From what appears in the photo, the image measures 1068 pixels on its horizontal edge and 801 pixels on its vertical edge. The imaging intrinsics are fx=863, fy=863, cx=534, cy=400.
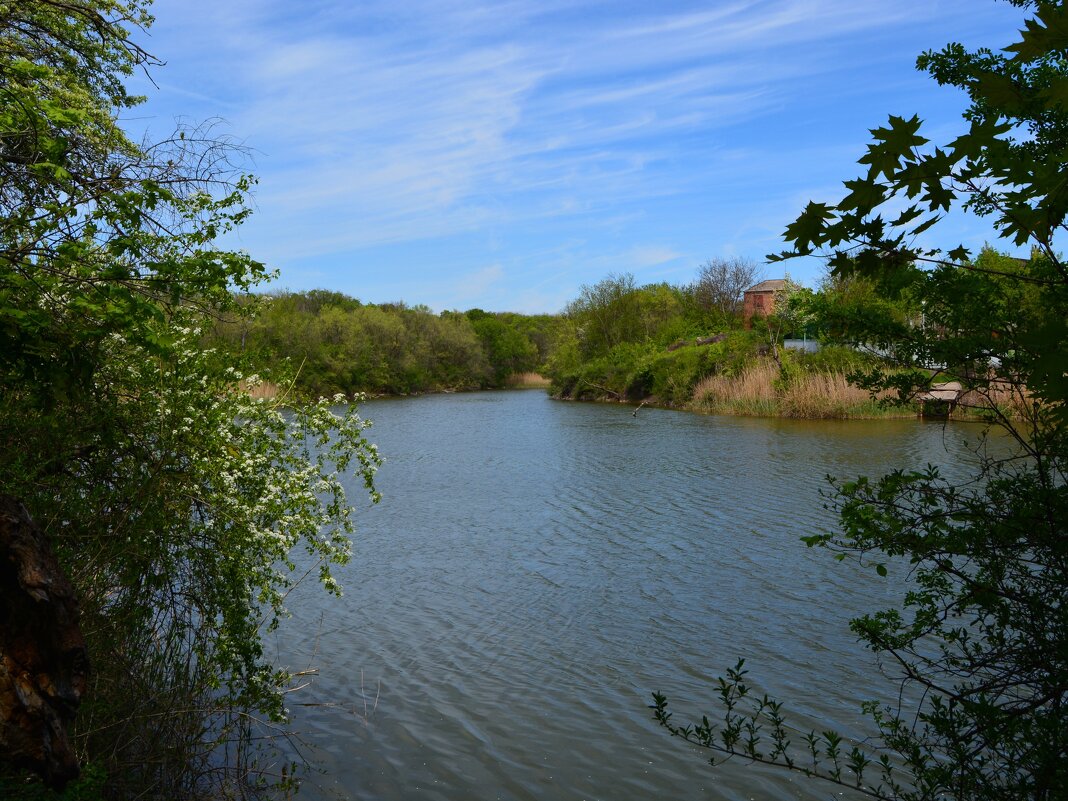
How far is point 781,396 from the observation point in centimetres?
3033

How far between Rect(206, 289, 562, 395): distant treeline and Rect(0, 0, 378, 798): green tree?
112ft

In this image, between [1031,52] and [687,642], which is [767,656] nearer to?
[687,642]

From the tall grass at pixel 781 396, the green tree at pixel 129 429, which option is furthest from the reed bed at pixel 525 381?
the green tree at pixel 129 429

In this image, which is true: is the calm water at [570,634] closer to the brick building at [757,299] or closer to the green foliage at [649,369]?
the green foliage at [649,369]

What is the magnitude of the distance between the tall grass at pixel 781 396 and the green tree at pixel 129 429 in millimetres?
22862

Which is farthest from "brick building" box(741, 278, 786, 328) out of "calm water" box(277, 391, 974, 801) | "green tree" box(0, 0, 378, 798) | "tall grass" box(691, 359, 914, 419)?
"green tree" box(0, 0, 378, 798)

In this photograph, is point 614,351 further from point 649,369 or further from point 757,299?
point 757,299

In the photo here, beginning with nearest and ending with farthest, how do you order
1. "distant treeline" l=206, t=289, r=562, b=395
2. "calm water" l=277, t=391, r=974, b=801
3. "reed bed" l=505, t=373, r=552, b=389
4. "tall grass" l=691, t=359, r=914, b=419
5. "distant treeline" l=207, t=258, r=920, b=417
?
"calm water" l=277, t=391, r=974, b=801 → "tall grass" l=691, t=359, r=914, b=419 → "distant treeline" l=207, t=258, r=920, b=417 → "distant treeline" l=206, t=289, r=562, b=395 → "reed bed" l=505, t=373, r=552, b=389

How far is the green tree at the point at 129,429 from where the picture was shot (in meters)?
4.09

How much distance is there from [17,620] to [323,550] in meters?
3.12

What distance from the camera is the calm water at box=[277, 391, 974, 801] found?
5812mm

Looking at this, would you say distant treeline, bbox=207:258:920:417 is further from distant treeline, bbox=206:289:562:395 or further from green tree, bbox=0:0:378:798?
green tree, bbox=0:0:378:798

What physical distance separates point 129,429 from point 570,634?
465 centimetres

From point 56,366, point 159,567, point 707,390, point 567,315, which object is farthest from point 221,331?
point 567,315
